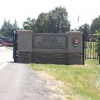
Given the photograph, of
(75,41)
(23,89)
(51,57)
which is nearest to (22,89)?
(23,89)

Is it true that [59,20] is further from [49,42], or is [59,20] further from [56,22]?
[49,42]

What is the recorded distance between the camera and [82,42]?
17609 mm

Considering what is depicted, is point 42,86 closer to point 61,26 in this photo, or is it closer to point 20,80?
point 20,80

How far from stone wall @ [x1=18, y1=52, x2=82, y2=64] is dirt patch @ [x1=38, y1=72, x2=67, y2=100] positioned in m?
6.95

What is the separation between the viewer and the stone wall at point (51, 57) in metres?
17.3

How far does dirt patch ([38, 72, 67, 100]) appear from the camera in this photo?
7.32 metres

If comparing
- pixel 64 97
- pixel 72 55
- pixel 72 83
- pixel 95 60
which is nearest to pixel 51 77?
pixel 72 83

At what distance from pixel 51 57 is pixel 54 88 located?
905cm

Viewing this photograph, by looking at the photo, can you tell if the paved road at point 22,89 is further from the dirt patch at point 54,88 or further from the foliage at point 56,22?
the foliage at point 56,22

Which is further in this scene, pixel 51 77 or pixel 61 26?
pixel 61 26

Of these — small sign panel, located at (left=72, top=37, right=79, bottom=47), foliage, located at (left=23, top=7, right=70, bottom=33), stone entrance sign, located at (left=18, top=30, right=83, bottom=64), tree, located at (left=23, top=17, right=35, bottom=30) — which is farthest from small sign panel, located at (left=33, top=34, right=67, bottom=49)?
tree, located at (left=23, top=17, right=35, bottom=30)

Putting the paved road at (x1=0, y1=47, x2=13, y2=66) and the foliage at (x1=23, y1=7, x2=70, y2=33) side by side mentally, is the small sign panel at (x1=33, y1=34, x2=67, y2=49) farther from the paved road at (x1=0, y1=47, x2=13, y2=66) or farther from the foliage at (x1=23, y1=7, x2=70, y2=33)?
the foliage at (x1=23, y1=7, x2=70, y2=33)

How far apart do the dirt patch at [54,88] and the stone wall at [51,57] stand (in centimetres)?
695

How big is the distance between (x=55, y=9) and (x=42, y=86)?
254 feet
